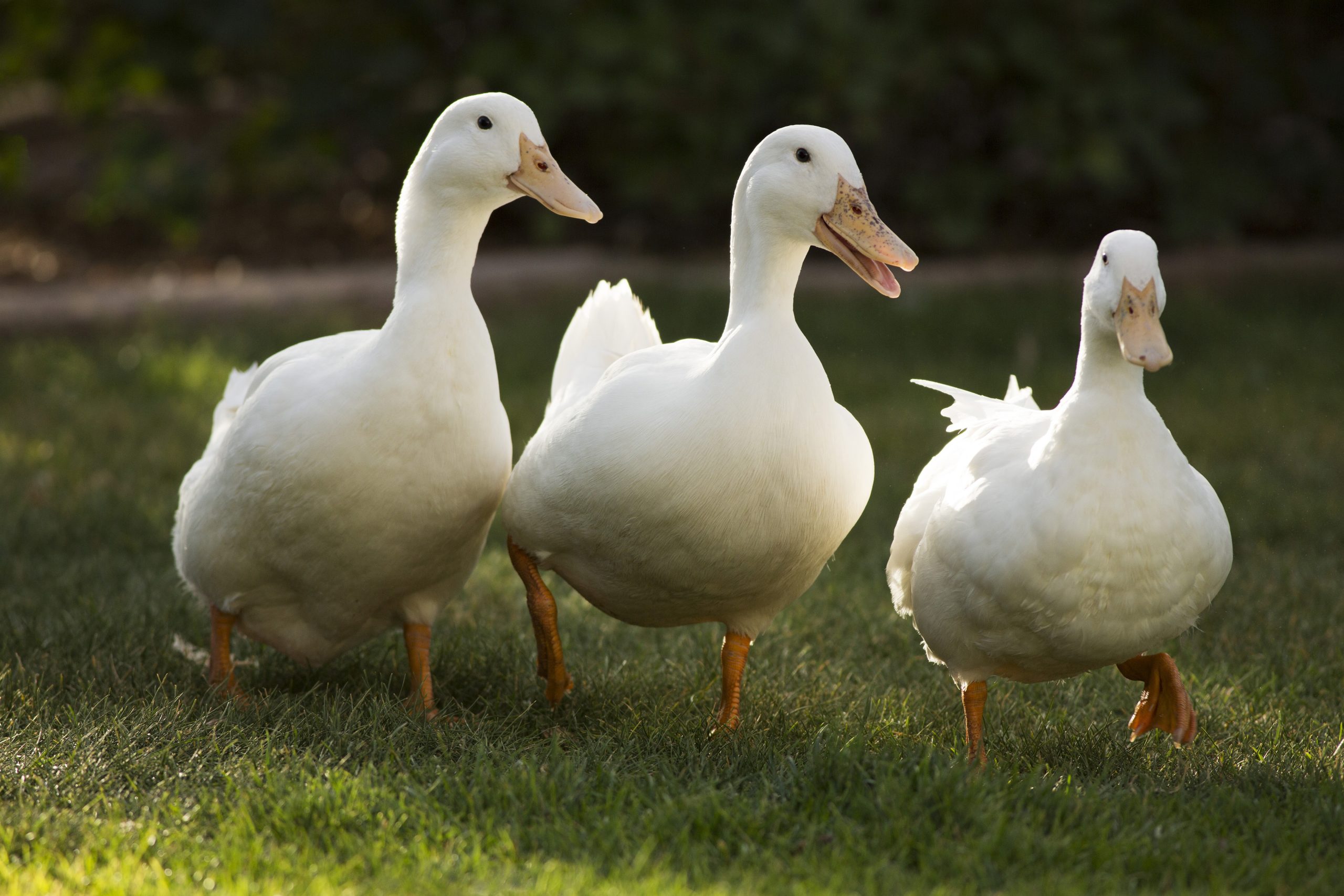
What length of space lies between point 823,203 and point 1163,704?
1.55 m

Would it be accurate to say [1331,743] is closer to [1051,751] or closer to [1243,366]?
[1051,751]

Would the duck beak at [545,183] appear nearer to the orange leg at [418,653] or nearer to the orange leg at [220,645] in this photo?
the orange leg at [418,653]

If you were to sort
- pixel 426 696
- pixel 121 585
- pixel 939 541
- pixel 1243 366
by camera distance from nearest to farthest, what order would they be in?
pixel 939 541 → pixel 426 696 → pixel 121 585 → pixel 1243 366

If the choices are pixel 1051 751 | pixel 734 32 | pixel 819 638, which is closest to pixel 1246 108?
pixel 734 32

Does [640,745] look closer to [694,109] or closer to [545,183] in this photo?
[545,183]

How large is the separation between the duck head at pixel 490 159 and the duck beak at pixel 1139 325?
1.29m

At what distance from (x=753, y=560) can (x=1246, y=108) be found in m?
7.34

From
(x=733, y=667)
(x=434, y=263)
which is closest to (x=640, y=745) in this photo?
(x=733, y=667)

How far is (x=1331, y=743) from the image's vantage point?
136 inches

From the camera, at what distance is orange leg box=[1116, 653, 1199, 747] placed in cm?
347

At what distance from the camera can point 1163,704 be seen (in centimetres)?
355

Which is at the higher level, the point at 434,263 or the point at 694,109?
the point at 694,109

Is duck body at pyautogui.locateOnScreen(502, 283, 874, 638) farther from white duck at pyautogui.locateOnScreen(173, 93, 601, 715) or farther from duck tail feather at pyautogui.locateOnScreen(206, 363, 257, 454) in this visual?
duck tail feather at pyautogui.locateOnScreen(206, 363, 257, 454)

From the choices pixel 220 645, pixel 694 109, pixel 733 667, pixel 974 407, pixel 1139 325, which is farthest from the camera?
pixel 694 109
